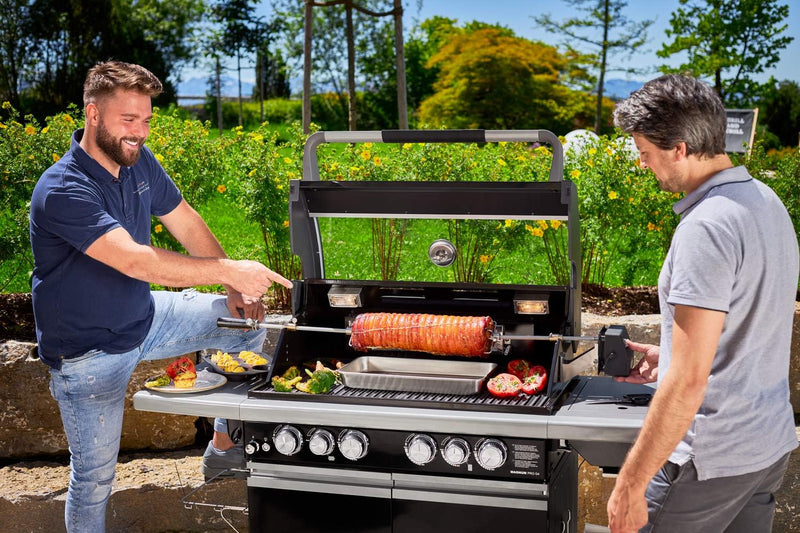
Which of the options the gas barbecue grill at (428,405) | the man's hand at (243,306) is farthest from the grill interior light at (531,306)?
the man's hand at (243,306)

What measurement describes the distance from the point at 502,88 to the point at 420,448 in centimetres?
1974

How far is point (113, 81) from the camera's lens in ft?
9.54

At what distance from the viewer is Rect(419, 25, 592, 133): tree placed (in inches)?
851

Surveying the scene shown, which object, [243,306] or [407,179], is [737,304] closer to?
[243,306]

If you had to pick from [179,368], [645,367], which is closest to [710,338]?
[645,367]

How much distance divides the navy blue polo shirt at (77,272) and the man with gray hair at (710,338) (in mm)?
1740

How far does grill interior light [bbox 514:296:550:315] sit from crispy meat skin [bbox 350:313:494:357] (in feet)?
0.38

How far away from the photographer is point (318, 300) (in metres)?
3.17

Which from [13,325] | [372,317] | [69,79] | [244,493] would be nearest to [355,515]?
[372,317]

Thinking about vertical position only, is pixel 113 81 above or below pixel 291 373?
above

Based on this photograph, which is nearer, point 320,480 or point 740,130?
point 320,480

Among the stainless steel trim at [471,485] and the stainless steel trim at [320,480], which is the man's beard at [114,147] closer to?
the stainless steel trim at [320,480]

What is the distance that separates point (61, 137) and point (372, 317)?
344 centimetres

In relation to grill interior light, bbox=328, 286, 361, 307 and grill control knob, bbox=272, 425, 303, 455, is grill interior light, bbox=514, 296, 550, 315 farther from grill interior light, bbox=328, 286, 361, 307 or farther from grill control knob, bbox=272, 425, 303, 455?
grill control knob, bbox=272, 425, 303, 455
